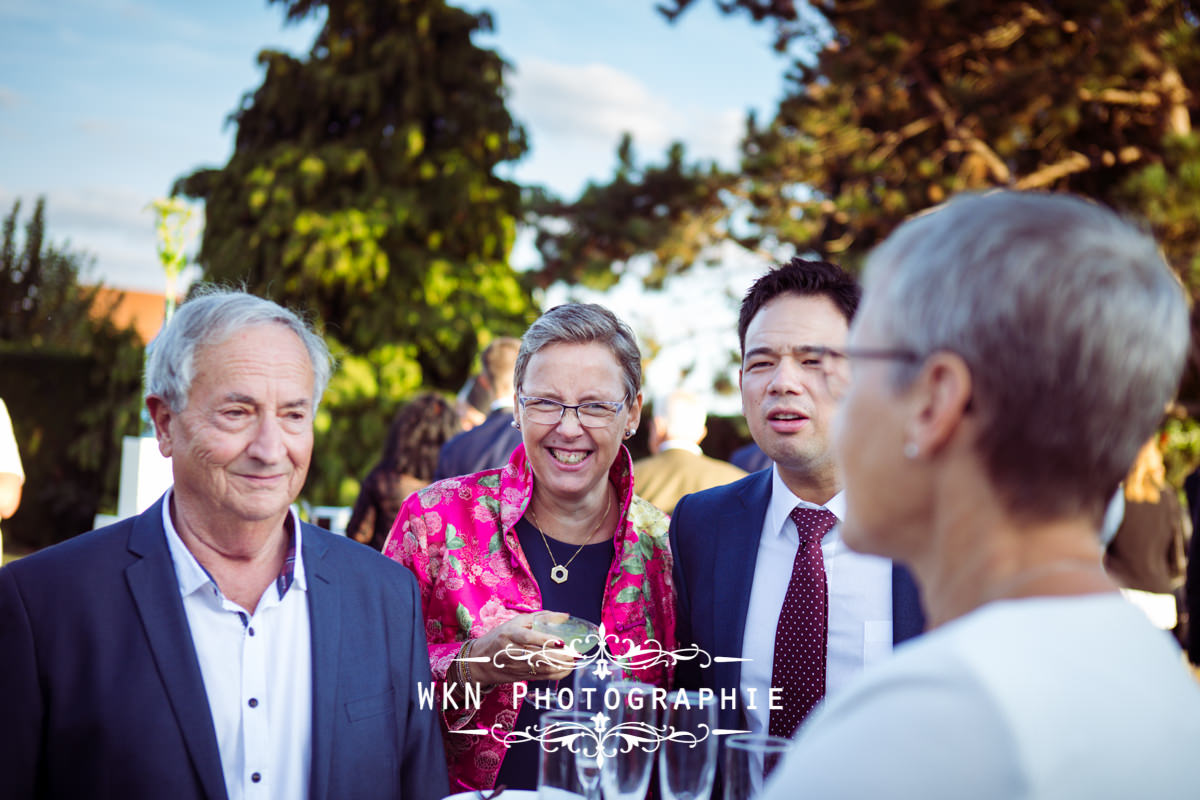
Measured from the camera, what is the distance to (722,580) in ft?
8.10

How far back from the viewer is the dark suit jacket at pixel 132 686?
180 centimetres

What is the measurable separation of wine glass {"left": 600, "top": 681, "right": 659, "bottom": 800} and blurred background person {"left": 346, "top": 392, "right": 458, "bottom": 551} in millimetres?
3548

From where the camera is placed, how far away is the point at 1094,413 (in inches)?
38.1

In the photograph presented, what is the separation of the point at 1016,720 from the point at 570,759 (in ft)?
3.15

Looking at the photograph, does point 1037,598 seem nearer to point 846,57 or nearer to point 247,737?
point 247,737

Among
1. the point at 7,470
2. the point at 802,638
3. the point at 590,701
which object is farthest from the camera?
the point at 7,470

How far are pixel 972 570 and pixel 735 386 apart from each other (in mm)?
12377

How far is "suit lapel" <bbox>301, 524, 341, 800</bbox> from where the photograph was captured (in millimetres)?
1963

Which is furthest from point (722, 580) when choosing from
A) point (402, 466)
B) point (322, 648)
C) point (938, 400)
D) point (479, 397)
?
point (479, 397)

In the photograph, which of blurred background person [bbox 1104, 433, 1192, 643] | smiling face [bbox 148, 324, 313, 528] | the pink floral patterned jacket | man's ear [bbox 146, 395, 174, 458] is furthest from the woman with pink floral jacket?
blurred background person [bbox 1104, 433, 1192, 643]

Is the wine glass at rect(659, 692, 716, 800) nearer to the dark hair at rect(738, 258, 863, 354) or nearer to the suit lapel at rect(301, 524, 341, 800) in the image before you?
the suit lapel at rect(301, 524, 341, 800)

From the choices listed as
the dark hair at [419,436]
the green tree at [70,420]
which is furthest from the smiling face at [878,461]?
the green tree at [70,420]

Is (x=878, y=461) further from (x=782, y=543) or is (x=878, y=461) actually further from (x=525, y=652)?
(x=782, y=543)

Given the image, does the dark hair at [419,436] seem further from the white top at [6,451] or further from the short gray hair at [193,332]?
the short gray hair at [193,332]
